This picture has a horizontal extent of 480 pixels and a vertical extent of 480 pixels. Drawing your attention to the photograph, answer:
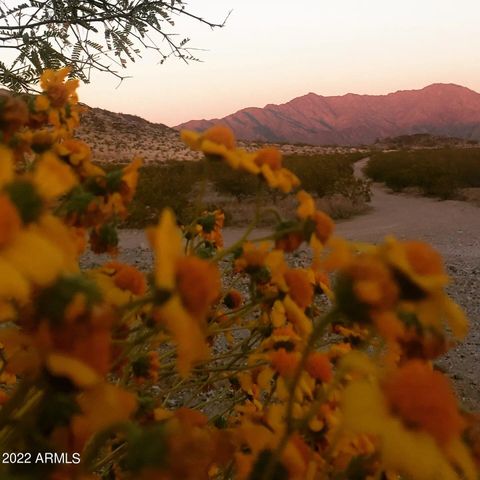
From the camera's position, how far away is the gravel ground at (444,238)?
11.5 ft

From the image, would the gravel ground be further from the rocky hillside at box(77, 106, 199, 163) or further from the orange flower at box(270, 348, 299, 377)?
the rocky hillside at box(77, 106, 199, 163)

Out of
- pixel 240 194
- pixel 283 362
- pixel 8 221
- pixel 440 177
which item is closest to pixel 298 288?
pixel 283 362

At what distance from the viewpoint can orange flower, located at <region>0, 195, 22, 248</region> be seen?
0.49 m

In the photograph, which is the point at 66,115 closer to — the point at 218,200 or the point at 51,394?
the point at 51,394

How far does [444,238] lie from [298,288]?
6839 mm

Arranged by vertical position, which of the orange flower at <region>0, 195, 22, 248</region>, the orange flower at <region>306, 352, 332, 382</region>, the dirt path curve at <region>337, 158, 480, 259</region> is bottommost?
the dirt path curve at <region>337, 158, 480, 259</region>

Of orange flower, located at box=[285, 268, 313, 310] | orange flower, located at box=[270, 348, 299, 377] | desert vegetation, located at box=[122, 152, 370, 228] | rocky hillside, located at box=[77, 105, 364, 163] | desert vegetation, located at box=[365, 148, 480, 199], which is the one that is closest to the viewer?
orange flower, located at box=[270, 348, 299, 377]

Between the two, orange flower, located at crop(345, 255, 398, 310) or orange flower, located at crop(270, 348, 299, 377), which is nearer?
orange flower, located at crop(345, 255, 398, 310)

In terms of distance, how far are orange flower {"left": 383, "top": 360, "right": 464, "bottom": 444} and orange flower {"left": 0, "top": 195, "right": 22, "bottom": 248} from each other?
1.14 feet

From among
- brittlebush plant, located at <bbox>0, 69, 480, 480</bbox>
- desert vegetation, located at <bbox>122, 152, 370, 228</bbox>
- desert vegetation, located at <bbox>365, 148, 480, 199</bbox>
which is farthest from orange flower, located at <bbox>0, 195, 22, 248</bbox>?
desert vegetation, located at <bbox>365, 148, 480, 199</bbox>

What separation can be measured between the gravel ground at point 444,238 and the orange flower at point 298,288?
199 cm

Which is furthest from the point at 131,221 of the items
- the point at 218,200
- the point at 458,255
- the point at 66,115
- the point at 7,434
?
the point at 7,434

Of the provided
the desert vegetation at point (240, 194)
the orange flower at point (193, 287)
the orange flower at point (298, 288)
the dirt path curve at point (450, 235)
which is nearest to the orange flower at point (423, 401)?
the orange flower at point (193, 287)

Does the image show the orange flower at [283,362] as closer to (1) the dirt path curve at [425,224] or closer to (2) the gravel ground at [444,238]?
(2) the gravel ground at [444,238]
